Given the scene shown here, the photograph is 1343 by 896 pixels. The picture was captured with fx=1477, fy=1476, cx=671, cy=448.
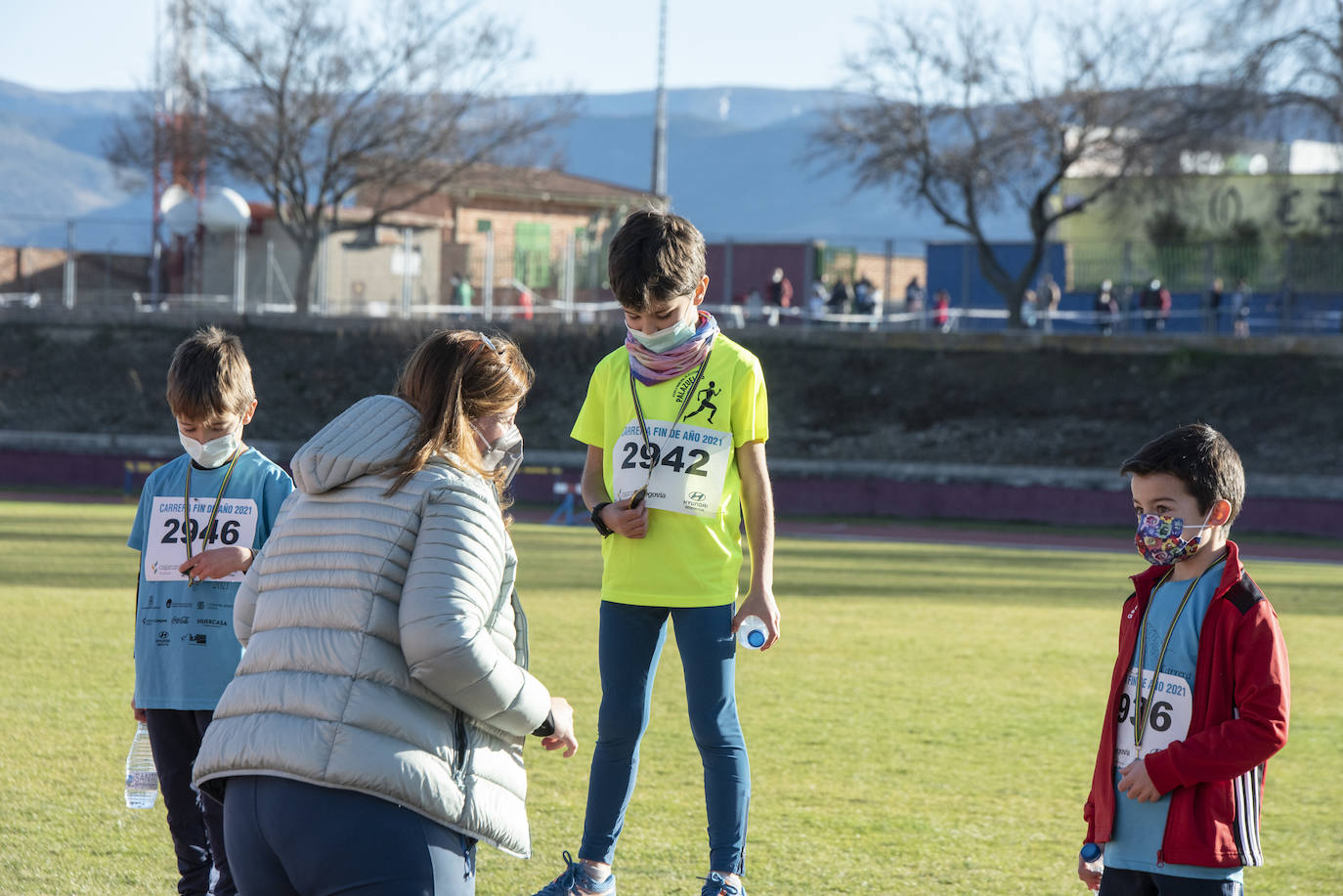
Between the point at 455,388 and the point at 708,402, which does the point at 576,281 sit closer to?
the point at 708,402

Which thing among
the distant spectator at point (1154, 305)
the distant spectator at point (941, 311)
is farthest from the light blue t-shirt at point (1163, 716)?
the distant spectator at point (941, 311)

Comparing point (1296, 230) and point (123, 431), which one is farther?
point (1296, 230)

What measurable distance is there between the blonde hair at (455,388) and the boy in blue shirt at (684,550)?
4.07ft

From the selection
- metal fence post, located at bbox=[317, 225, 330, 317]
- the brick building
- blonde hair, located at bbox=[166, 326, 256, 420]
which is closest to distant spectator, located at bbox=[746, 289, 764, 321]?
the brick building

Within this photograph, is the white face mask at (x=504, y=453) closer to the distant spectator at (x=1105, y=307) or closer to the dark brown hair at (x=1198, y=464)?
the dark brown hair at (x=1198, y=464)

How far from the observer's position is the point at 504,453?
310 centimetres

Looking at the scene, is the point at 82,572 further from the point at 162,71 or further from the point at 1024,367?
the point at 162,71

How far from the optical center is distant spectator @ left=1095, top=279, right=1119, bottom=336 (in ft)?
109

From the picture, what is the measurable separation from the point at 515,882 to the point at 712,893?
93 cm

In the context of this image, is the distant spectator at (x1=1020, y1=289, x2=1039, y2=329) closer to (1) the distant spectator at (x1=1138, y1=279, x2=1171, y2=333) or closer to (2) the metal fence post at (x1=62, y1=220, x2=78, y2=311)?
(1) the distant spectator at (x1=1138, y1=279, x2=1171, y2=333)

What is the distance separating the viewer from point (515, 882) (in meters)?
4.91

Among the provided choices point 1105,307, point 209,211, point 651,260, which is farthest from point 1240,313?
point 651,260

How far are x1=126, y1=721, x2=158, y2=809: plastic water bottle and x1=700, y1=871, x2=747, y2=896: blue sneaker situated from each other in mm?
1696

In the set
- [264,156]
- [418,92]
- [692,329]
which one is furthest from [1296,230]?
[692,329]
